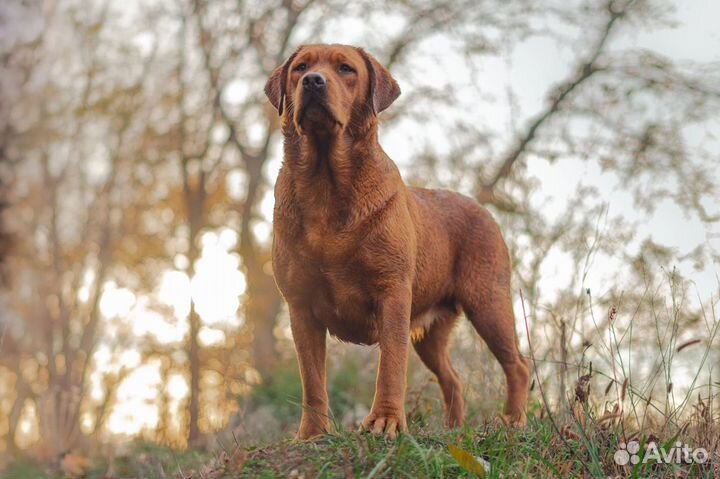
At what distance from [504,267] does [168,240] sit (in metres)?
13.2

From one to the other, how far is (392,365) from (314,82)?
1525mm

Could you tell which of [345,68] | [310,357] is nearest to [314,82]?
[345,68]

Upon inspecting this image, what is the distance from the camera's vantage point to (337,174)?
14.5 ft

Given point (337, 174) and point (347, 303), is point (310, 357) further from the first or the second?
point (337, 174)

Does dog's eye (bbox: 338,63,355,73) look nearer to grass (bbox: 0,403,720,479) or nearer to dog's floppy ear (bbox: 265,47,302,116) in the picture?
dog's floppy ear (bbox: 265,47,302,116)

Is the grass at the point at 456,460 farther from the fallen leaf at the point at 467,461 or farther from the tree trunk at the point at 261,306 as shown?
the tree trunk at the point at 261,306

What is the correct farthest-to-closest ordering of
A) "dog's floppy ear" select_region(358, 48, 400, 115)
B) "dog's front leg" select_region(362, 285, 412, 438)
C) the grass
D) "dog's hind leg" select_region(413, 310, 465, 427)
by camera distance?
"dog's hind leg" select_region(413, 310, 465, 427), "dog's floppy ear" select_region(358, 48, 400, 115), "dog's front leg" select_region(362, 285, 412, 438), the grass

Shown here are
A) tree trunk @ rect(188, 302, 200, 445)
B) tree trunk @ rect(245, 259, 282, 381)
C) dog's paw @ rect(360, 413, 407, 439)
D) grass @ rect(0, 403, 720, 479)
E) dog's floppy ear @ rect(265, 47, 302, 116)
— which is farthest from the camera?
tree trunk @ rect(245, 259, 282, 381)

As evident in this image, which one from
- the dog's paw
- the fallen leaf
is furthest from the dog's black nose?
the fallen leaf

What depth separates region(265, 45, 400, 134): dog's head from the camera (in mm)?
4160

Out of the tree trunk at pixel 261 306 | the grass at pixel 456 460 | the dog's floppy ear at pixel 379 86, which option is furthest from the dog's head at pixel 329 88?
the tree trunk at pixel 261 306

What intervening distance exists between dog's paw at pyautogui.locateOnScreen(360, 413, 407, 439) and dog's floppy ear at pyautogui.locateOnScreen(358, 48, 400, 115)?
166 cm

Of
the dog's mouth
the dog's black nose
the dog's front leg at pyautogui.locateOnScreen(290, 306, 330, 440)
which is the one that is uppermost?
the dog's black nose

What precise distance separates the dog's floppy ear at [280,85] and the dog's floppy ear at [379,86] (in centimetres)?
43
